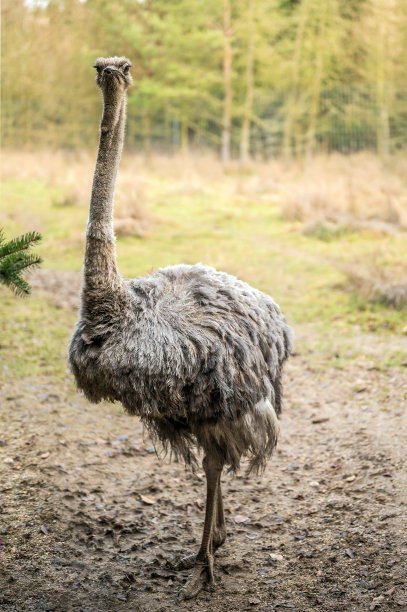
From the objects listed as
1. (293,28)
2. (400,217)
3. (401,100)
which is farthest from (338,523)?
(293,28)

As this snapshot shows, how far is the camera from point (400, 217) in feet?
38.7

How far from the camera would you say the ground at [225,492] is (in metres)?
3.33

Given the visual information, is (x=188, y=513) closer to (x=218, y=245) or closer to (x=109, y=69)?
(x=109, y=69)

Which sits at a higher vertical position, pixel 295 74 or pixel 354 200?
pixel 295 74

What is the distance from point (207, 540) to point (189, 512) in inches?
27.5

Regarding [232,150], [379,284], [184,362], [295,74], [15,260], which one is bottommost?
[379,284]

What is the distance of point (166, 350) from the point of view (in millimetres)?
3061

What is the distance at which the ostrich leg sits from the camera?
337 cm

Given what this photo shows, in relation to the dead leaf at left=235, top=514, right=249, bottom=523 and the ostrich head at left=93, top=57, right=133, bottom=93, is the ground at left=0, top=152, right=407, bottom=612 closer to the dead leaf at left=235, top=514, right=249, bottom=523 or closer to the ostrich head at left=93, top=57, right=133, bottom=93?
the dead leaf at left=235, top=514, right=249, bottom=523

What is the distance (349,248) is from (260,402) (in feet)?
26.3

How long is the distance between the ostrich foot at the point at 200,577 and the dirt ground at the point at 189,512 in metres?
0.04

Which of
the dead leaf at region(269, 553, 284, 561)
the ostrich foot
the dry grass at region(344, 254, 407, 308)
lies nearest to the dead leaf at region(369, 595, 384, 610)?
the dead leaf at region(269, 553, 284, 561)

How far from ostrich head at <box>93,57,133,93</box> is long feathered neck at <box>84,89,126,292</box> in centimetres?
3

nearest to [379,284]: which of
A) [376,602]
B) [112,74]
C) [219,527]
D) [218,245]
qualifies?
[218,245]
